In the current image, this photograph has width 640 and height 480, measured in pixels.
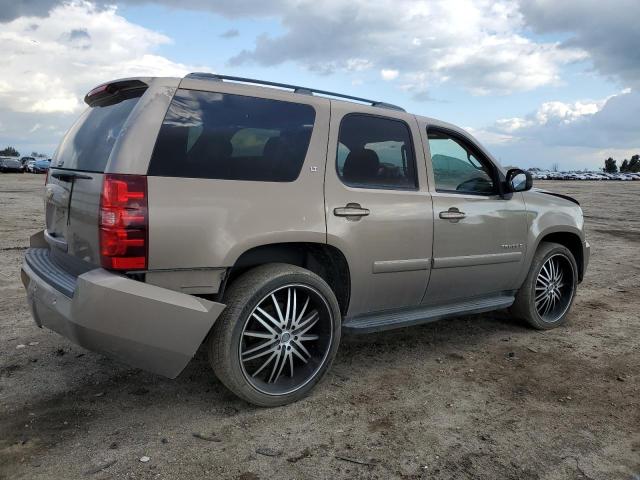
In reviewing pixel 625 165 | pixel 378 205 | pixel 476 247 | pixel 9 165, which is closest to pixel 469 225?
pixel 476 247

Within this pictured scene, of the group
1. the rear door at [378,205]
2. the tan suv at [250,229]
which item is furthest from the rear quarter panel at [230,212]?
the rear door at [378,205]

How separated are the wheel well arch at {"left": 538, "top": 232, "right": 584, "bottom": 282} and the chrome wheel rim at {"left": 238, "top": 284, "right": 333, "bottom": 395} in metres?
2.86

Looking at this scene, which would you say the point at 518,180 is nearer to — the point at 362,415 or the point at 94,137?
the point at 362,415

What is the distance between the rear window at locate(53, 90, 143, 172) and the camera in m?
3.11

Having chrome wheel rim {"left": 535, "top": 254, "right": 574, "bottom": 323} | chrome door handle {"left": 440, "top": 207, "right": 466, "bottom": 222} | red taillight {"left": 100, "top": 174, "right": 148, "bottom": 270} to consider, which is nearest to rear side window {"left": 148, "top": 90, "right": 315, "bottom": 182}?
red taillight {"left": 100, "top": 174, "right": 148, "bottom": 270}

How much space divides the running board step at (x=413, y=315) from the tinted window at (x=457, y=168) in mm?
914

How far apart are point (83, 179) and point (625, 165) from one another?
153 m

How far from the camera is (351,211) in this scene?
11.8 ft

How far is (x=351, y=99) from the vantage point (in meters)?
3.92

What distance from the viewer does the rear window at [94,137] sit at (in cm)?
311

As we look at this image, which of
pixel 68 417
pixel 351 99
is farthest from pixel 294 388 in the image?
pixel 351 99

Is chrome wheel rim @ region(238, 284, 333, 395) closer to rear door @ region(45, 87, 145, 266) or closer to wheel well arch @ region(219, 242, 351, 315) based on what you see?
wheel well arch @ region(219, 242, 351, 315)

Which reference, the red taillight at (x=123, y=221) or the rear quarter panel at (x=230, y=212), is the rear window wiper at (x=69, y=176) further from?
the rear quarter panel at (x=230, y=212)

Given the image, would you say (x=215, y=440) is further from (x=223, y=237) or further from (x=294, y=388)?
(x=223, y=237)
